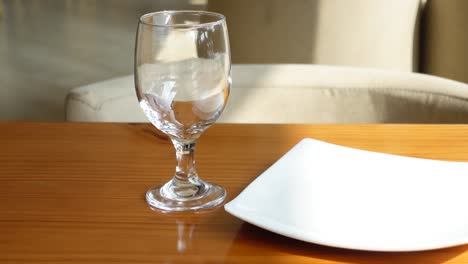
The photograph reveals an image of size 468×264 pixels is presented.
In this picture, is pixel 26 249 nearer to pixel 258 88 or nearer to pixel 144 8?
pixel 258 88

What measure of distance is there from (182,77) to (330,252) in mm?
177

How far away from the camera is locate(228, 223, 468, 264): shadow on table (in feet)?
1.67

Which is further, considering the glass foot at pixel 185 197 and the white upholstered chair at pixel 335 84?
the white upholstered chair at pixel 335 84

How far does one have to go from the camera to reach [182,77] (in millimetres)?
583

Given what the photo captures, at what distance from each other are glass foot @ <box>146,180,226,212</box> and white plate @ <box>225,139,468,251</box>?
31 mm

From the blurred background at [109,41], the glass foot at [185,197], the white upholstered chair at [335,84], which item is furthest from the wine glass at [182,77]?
the blurred background at [109,41]

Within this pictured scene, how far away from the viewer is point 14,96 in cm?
275

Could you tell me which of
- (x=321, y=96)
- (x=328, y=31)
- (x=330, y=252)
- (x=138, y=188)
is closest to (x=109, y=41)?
(x=328, y=31)

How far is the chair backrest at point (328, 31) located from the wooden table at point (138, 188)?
2.18ft

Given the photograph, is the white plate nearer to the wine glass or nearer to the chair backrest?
the wine glass

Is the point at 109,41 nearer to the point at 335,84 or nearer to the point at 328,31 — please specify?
the point at 328,31

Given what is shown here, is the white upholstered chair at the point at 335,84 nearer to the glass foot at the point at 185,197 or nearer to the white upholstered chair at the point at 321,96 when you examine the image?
the white upholstered chair at the point at 321,96

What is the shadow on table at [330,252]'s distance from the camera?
1.67 feet

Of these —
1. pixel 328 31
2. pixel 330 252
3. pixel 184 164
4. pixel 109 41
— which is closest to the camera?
pixel 330 252
